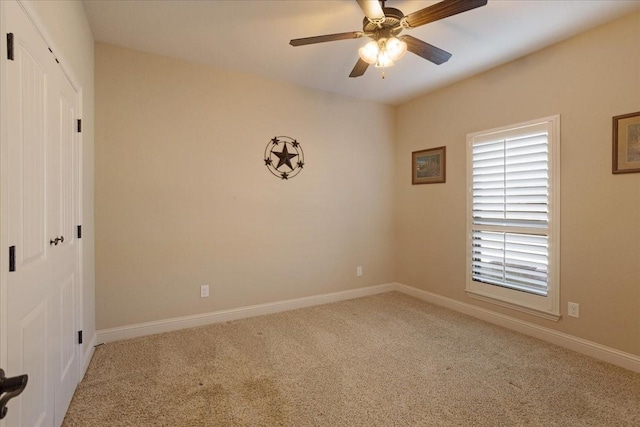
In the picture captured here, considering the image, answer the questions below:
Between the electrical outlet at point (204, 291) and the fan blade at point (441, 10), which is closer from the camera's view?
the fan blade at point (441, 10)

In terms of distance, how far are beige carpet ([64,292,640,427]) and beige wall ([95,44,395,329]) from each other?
1.79 ft

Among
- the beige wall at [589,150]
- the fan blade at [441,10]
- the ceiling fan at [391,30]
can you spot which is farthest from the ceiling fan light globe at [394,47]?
the beige wall at [589,150]

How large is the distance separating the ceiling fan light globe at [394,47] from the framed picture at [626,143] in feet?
6.07

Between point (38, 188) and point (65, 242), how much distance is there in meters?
0.59

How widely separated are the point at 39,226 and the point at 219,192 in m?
1.98

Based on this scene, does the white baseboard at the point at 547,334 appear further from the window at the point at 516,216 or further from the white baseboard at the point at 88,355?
the white baseboard at the point at 88,355

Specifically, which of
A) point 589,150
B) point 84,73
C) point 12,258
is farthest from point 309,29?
point 589,150

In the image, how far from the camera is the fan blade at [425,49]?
2.23 m

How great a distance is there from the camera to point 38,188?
148 centimetres

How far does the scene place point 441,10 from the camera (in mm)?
1903

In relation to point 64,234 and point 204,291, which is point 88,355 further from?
point 64,234

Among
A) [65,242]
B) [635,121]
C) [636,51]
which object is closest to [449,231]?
[635,121]

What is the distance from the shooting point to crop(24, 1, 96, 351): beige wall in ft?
5.79

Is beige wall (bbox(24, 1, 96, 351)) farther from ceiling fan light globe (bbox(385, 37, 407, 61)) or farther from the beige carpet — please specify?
ceiling fan light globe (bbox(385, 37, 407, 61))
